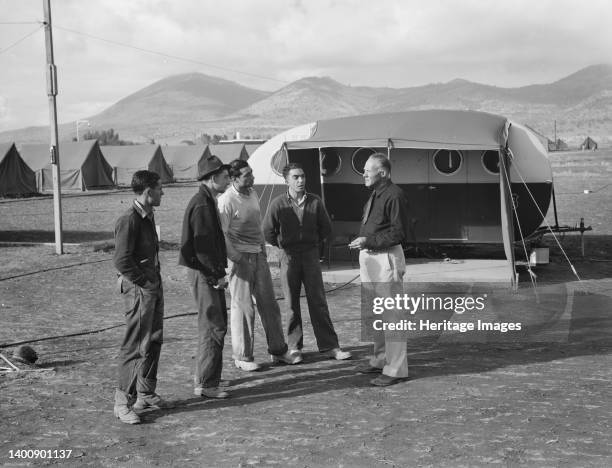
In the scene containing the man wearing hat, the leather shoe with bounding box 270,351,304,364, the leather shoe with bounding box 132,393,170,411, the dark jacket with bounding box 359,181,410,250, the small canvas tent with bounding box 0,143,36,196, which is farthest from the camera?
the small canvas tent with bounding box 0,143,36,196

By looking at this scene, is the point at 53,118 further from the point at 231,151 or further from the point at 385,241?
the point at 231,151

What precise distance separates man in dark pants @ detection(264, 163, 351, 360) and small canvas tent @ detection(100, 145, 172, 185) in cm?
3571

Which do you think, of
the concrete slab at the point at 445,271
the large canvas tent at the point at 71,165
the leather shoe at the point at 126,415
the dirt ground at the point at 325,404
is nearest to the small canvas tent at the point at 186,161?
the large canvas tent at the point at 71,165

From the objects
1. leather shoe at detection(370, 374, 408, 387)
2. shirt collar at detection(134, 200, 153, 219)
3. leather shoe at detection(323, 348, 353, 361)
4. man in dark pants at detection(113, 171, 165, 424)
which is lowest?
leather shoe at detection(370, 374, 408, 387)

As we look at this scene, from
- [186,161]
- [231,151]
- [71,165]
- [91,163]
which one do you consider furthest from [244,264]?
[186,161]

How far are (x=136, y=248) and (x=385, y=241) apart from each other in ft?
6.83

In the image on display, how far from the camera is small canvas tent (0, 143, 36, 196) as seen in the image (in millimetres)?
35000

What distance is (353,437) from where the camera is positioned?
217 inches

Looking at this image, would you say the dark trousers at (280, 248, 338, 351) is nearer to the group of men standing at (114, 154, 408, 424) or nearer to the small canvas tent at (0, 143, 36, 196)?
the group of men standing at (114, 154, 408, 424)

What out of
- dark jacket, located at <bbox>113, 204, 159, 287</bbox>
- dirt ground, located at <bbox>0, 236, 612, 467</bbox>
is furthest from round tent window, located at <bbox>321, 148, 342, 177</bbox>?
dark jacket, located at <bbox>113, 204, 159, 287</bbox>

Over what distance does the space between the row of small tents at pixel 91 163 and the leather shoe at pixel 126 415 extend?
31.3 meters

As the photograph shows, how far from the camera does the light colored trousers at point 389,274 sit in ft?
22.1

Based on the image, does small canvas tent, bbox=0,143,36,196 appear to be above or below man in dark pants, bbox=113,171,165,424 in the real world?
above

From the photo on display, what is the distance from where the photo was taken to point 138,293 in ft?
19.5
